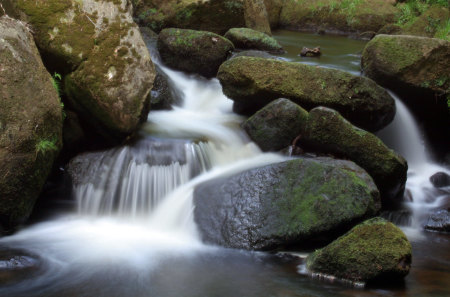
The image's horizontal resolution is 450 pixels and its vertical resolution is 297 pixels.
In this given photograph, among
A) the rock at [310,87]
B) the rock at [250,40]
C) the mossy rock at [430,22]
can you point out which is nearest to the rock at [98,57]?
the rock at [310,87]

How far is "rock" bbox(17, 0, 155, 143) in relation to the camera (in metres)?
5.32

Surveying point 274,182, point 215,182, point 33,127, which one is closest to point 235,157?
point 215,182

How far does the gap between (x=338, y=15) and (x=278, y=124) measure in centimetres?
959

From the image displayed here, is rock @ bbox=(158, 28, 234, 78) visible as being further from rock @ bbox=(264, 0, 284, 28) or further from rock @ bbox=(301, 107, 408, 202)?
rock @ bbox=(264, 0, 284, 28)

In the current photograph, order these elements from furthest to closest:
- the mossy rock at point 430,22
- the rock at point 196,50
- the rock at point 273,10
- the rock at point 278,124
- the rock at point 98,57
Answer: the rock at point 273,10, the mossy rock at point 430,22, the rock at point 196,50, the rock at point 278,124, the rock at point 98,57

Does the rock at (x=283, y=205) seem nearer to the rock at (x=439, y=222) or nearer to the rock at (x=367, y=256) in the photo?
the rock at (x=367, y=256)

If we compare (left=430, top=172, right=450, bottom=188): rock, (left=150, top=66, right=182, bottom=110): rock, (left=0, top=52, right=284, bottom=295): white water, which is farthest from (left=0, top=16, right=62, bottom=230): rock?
(left=430, top=172, right=450, bottom=188): rock

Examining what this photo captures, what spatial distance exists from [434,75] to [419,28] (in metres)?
4.20

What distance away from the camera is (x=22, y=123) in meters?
4.38

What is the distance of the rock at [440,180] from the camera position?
22.0ft

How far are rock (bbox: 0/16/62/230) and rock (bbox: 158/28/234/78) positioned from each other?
4.11 metres

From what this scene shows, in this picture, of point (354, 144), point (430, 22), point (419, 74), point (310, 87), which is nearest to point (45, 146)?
point (354, 144)

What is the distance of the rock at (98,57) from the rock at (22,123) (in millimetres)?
485

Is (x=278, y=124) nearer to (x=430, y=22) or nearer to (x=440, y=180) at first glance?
(x=440, y=180)
